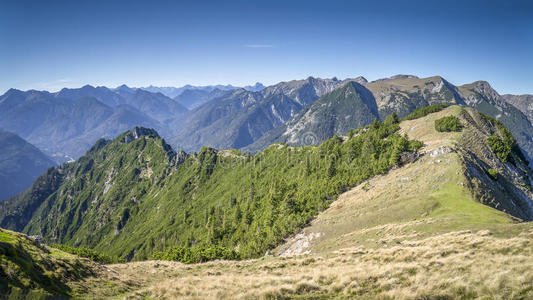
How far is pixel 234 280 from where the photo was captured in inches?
1005

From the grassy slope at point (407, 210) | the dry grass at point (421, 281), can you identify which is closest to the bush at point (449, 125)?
the grassy slope at point (407, 210)

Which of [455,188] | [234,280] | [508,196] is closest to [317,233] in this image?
[455,188]

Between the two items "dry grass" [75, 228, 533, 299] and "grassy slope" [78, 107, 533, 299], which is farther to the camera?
"grassy slope" [78, 107, 533, 299]

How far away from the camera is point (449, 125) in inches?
4045

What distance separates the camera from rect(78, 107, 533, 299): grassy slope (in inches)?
723

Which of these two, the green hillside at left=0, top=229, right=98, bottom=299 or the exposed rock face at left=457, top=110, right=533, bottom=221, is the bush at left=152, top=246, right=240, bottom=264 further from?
the exposed rock face at left=457, top=110, right=533, bottom=221

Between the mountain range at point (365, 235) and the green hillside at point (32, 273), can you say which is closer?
the green hillside at point (32, 273)

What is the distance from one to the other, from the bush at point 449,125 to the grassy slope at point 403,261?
133 ft

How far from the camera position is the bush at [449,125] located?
10094cm

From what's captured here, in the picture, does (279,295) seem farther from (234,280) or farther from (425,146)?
(425,146)

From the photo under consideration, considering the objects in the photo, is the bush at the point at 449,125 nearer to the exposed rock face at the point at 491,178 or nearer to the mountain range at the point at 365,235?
the mountain range at the point at 365,235

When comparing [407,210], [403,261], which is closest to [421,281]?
[403,261]

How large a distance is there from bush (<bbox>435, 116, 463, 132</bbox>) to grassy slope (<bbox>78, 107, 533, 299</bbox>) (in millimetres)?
40672

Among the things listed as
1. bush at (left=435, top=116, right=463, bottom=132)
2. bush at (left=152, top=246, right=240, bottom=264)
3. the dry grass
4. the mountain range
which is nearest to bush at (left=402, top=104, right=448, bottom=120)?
the mountain range
